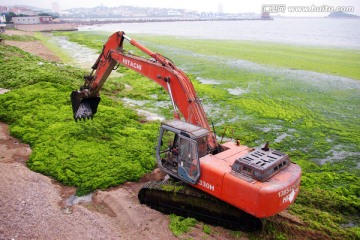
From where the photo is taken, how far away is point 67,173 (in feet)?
30.6

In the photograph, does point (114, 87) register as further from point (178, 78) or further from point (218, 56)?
point (218, 56)

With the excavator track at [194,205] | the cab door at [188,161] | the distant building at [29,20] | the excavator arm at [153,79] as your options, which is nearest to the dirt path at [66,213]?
the excavator track at [194,205]

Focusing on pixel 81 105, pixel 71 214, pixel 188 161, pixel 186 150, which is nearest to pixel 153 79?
pixel 186 150

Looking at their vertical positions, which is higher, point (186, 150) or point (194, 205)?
point (186, 150)

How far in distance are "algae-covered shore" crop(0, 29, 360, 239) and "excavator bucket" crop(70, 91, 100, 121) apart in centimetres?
87

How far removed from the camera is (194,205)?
290 inches

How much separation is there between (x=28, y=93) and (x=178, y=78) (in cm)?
956

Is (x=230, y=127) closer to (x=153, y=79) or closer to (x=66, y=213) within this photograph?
(x=153, y=79)

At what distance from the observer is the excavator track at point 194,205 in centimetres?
698

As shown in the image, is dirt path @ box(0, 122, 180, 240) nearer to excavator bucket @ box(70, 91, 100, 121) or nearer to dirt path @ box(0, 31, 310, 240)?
dirt path @ box(0, 31, 310, 240)

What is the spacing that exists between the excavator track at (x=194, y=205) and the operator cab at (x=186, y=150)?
1.08 feet

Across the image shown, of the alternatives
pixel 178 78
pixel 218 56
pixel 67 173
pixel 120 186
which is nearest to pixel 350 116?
pixel 178 78

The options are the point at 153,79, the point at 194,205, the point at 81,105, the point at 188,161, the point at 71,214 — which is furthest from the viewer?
the point at 81,105

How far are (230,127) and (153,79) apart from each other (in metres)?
5.66
